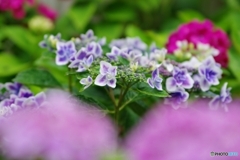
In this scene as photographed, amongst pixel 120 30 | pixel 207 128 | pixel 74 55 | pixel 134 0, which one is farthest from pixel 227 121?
pixel 134 0

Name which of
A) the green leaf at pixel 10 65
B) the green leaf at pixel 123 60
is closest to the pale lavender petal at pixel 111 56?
the green leaf at pixel 123 60

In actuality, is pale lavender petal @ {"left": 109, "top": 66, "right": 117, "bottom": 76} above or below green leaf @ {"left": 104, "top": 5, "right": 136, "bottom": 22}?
below

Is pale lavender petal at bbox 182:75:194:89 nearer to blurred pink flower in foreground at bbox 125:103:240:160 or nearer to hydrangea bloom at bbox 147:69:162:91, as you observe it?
hydrangea bloom at bbox 147:69:162:91

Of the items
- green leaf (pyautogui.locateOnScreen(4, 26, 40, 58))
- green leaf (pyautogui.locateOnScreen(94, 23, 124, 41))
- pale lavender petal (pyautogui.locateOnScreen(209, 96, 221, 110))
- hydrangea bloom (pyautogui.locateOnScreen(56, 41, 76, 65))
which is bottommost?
pale lavender petal (pyautogui.locateOnScreen(209, 96, 221, 110))

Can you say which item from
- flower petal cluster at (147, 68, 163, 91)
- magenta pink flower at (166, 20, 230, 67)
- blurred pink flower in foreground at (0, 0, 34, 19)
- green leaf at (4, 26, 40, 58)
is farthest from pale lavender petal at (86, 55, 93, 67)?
blurred pink flower in foreground at (0, 0, 34, 19)

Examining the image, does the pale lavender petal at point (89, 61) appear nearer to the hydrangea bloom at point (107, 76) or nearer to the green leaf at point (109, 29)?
the hydrangea bloom at point (107, 76)

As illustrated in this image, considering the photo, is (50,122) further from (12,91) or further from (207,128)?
(12,91)
